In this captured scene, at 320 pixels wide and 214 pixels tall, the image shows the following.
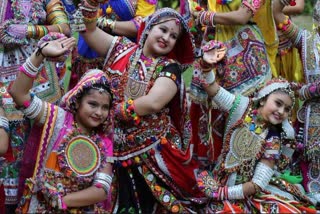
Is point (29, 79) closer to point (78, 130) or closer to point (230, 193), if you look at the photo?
point (78, 130)

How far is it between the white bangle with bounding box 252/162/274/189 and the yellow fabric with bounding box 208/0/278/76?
3.11 ft

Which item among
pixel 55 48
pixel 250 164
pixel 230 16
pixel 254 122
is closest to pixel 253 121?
pixel 254 122

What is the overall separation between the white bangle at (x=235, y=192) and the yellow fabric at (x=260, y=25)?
107 cm

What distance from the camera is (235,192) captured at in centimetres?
472

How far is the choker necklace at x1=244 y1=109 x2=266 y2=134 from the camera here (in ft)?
15.8

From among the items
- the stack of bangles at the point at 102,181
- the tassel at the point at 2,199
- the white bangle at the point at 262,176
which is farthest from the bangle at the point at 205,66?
the tassel at the point at 2,199

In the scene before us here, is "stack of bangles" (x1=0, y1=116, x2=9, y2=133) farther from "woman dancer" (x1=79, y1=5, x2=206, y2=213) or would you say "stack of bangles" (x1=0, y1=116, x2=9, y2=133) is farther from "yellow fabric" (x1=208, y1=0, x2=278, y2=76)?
"yellow fabric" (x1=208, y1=0, x2=278, y2=76)

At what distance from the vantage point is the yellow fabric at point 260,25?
5.20m

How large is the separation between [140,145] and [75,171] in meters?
0.65

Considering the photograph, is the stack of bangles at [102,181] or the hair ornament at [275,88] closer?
the stack of bangles at [102,181]

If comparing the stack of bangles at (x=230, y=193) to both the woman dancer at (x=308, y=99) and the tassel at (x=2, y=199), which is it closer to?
the woman dancer at (x=308, y=99)

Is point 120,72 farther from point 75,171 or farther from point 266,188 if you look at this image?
point 266,188

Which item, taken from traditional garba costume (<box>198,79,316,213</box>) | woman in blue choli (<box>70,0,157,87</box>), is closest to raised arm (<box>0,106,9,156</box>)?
woman in blue choli (<box>70,0,157,87</box>)

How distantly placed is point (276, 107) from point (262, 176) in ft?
1.50
